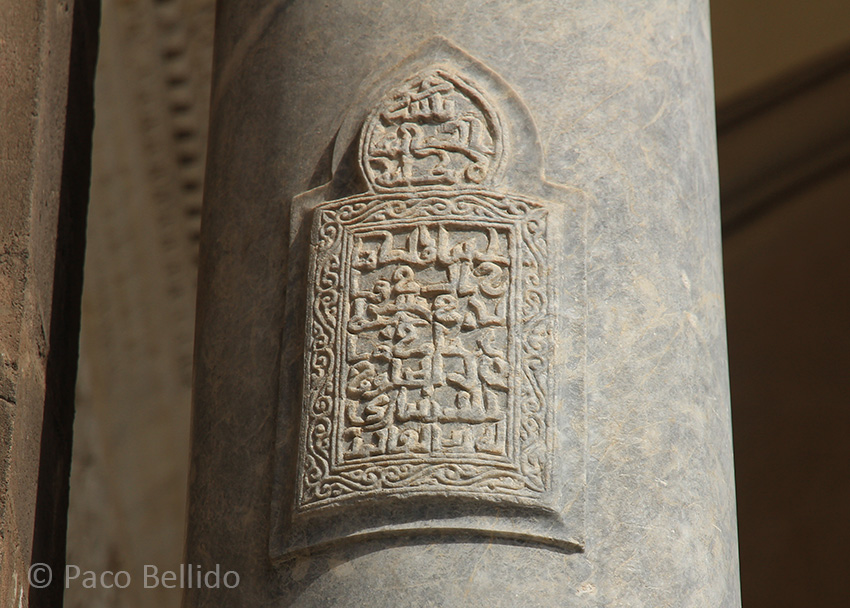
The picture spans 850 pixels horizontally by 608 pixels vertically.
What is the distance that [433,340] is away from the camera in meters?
1.49

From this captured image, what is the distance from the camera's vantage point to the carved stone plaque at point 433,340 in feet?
4.66

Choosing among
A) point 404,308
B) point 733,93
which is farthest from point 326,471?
point 733,93

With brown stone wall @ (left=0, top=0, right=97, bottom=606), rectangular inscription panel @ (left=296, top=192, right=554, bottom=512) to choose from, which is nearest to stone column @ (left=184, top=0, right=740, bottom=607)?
rectangular inscription panel @ (left=296, top=192, right=554, bottom=512)

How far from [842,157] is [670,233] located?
257 cm

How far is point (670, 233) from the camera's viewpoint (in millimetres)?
1621

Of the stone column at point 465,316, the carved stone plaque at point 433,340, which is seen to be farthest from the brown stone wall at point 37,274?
the carved stone plaque at point 433,340

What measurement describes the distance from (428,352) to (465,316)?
6cm

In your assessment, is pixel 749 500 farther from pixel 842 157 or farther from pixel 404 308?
pixel 404 308

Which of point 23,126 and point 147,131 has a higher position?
point 147,131

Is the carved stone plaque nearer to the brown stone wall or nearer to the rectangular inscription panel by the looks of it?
the rectangular inscription panel

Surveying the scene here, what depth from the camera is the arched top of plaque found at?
1.58m

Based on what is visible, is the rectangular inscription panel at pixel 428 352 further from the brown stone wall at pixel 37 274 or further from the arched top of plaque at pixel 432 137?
the brown stone wall at pixel 37 274

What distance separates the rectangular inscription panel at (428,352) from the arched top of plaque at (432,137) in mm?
33

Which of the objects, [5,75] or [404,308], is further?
[5,75]
